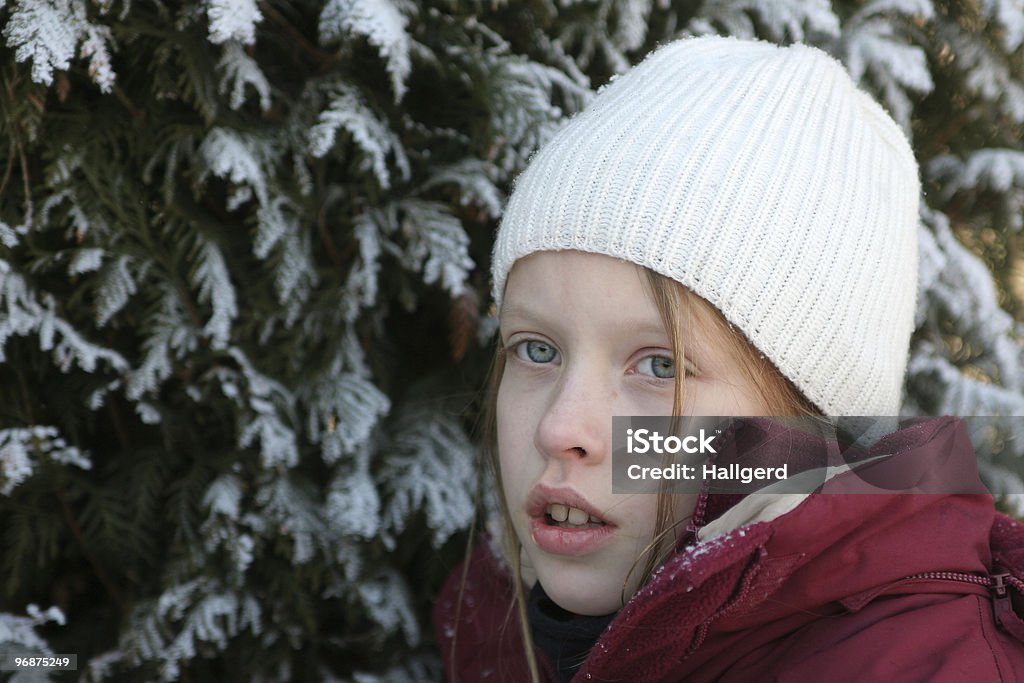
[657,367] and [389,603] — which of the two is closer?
[657,367]

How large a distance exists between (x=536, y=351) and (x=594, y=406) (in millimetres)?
220

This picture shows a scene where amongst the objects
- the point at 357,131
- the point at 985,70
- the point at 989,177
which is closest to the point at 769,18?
the point at 985,70

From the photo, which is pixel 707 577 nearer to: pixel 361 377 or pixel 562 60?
pixel 361 377

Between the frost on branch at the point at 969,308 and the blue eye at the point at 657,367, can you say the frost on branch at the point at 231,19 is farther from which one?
the frost on branch at the point at 969,308

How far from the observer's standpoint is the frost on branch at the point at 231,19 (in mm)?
1627

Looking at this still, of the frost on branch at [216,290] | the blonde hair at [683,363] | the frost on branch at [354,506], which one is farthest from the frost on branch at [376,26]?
the frost on branch at [354,506]

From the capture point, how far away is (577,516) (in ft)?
4.74

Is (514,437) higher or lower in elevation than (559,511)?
higher

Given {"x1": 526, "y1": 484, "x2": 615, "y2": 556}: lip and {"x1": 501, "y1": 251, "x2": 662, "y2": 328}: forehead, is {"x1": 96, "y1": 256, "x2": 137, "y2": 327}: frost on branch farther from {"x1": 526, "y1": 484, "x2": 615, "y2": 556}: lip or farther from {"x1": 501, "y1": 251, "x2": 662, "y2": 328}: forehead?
{"x1": 526, "y1": 484, "x2": 615, "y2": 556}: lip

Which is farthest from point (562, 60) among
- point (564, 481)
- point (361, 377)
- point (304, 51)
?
point (564, 481)

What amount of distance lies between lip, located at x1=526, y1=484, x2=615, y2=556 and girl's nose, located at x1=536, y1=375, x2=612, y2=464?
0.22 ft

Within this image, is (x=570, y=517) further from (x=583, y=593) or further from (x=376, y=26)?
(x=376, y=26)

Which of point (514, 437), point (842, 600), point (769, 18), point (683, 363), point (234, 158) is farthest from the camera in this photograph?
point (769, 18)

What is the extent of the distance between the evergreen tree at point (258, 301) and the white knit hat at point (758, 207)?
0.40 metres
